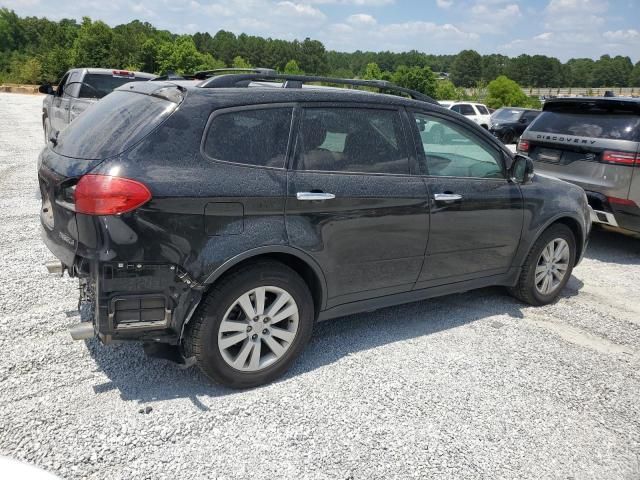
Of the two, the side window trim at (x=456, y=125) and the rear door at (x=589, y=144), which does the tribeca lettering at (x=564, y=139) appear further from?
the side window trim at (x=456, y=125)

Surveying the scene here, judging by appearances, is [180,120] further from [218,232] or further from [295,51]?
[295,51]

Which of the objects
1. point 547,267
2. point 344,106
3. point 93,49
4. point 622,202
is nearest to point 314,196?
point 344,106

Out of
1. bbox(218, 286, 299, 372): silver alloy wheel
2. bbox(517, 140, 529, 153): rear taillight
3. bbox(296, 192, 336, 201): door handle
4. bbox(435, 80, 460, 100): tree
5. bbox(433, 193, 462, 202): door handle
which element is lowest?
bbox(218, 286, 299, 372): silver alloy wheel

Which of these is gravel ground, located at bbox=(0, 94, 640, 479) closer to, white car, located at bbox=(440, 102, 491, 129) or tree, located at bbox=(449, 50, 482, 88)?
white car, located at bbox=(440, 102, 491, 129)

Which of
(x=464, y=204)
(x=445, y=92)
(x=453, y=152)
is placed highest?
(x=445, y=92)

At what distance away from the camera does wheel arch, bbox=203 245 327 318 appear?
311 cm

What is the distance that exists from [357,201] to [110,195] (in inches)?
60.0

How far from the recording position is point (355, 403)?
11.0 ft

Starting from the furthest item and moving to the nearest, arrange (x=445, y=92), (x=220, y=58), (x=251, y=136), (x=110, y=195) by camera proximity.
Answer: (x=220, y=58) → (x=445, y=92) → (x=251, y=136) → (x=110, y=195)

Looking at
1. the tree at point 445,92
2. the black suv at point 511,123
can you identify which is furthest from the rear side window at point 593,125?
the tree at point 445,92

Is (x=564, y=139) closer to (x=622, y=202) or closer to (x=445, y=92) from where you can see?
(x=622, y=202)

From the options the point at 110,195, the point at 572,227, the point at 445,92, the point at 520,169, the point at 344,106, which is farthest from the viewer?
the point at 445,92

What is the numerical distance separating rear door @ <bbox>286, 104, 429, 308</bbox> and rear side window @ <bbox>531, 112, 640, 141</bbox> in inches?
148

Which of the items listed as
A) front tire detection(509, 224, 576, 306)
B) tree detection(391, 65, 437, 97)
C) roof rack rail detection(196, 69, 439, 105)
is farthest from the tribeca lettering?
tree detection(391, 65, 437, 97)
